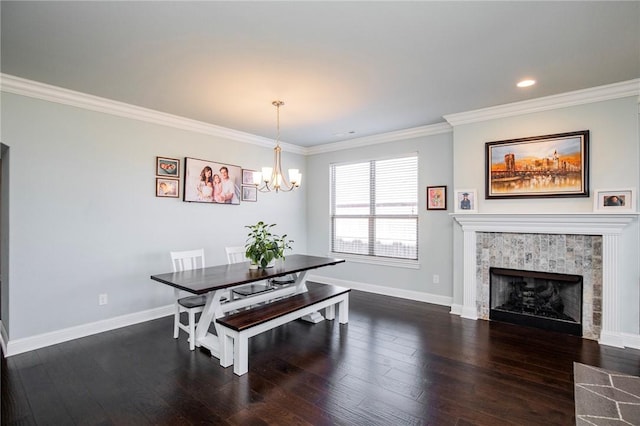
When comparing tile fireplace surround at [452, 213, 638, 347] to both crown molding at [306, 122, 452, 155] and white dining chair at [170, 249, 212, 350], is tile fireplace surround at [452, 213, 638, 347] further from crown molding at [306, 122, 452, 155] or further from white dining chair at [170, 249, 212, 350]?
white dining chair at [170, 249, 212, 350]

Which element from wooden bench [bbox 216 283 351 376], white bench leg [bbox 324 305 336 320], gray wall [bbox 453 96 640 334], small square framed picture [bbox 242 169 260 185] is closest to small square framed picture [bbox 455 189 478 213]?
gray wall [bbox 453 96 640 334]

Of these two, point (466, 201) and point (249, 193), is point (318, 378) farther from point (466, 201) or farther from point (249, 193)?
point (249, 193)

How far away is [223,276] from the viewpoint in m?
3.15

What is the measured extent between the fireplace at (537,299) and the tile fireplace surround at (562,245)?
9 cm

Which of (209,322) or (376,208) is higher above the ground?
(376,208)

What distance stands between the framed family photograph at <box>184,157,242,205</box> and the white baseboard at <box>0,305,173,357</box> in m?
1.55

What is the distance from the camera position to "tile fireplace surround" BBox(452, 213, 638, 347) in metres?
3.27

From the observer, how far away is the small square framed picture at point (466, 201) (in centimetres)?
410

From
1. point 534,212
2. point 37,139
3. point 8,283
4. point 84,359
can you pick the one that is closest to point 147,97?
point 37,139

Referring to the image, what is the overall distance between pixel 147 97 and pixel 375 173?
3.53m

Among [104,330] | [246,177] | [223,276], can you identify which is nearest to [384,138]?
[246,177]

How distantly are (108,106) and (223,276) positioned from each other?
2.41m

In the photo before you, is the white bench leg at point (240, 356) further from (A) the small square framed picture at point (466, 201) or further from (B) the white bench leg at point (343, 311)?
(A) the small square framed picture at point (466, 201)

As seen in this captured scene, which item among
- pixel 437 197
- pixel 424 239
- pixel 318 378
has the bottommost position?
pixel 318 378
